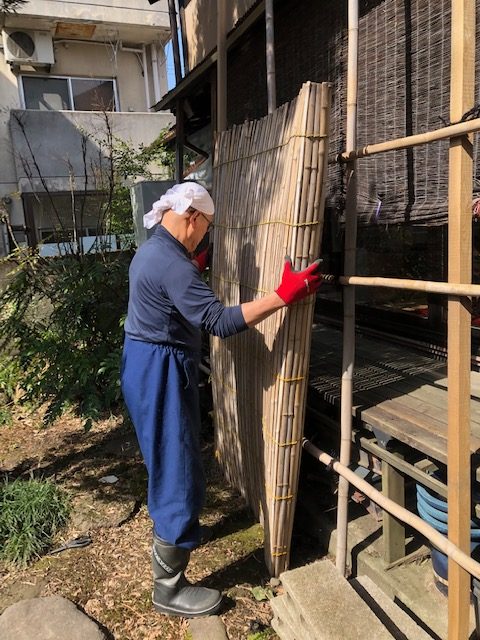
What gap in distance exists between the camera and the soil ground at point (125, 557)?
2797 mm

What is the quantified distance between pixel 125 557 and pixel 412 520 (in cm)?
193

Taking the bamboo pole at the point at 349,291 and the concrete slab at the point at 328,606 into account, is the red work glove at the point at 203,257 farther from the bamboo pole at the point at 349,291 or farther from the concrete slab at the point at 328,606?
the concrete slab at the point at 328,606

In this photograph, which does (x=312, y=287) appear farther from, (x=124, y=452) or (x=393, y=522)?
(x=124, y=452)

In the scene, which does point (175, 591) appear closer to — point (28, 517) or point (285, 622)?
point (285, 622)

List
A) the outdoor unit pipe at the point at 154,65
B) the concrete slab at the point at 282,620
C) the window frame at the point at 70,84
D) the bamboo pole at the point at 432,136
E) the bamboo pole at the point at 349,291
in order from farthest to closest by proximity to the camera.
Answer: the outdoor unit pipe at the point at 154,65
the window frame at the point at 70,84
the concrete slab at the point at 282,620
the bamboo pole at the point at 349,291
the bamboo pole at the point at 432,136

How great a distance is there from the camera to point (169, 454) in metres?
2.65

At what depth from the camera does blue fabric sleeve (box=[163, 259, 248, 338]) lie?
7.80 ft

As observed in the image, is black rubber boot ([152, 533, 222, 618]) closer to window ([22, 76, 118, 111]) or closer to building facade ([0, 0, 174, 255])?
building facade ([0, 0, 174, 255])

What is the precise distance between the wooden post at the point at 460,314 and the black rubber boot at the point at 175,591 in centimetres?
125

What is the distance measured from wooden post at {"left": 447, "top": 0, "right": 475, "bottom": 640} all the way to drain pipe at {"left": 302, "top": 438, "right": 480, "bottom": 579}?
37mm

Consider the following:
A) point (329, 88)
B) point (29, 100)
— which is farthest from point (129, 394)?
point (29, 100)

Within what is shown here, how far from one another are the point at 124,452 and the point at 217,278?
209cm

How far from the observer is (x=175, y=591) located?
276 centimetres

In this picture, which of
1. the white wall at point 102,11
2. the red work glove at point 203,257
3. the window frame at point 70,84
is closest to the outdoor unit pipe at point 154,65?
the white wall at point 102,11
